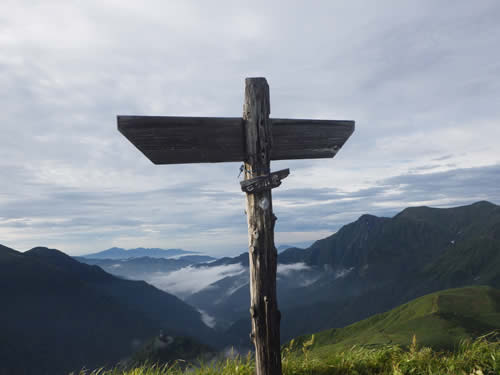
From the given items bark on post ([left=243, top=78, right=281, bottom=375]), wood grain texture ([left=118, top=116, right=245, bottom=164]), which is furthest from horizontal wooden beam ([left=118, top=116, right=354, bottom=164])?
bark on post ([left=243, top=78, right=281, bottom=375])

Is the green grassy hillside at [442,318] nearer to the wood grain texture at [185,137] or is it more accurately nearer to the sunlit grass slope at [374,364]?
the sunlit grass slope at [374,364]

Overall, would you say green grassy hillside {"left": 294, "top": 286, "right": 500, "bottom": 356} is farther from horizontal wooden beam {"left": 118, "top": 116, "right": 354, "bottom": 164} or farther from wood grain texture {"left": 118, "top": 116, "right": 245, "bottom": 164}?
wood grain texture {"left": 118, "top": 116, "right": 245, "bottom": 164}

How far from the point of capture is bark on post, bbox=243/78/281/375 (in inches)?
258

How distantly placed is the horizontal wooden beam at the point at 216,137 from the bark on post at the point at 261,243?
1.06ft

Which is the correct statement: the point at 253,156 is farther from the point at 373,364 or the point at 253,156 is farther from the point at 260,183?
the point at 373,364

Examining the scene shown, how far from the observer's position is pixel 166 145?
635 cm

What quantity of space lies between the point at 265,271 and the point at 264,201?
139cm

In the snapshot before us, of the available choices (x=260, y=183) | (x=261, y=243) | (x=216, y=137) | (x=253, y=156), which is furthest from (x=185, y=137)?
(x=261, y=243)

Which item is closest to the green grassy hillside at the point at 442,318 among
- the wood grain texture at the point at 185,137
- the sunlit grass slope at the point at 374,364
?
the sunlit grass slope at the point at 374,364

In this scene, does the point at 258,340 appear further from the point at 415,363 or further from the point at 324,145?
the point at 324,145

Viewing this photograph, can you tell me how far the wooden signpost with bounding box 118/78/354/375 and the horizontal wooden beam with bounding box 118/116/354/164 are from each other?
0.05 feet

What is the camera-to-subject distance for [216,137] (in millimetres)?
6695

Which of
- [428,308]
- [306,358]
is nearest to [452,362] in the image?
[306,358]

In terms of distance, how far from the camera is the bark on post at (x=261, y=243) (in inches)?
258
